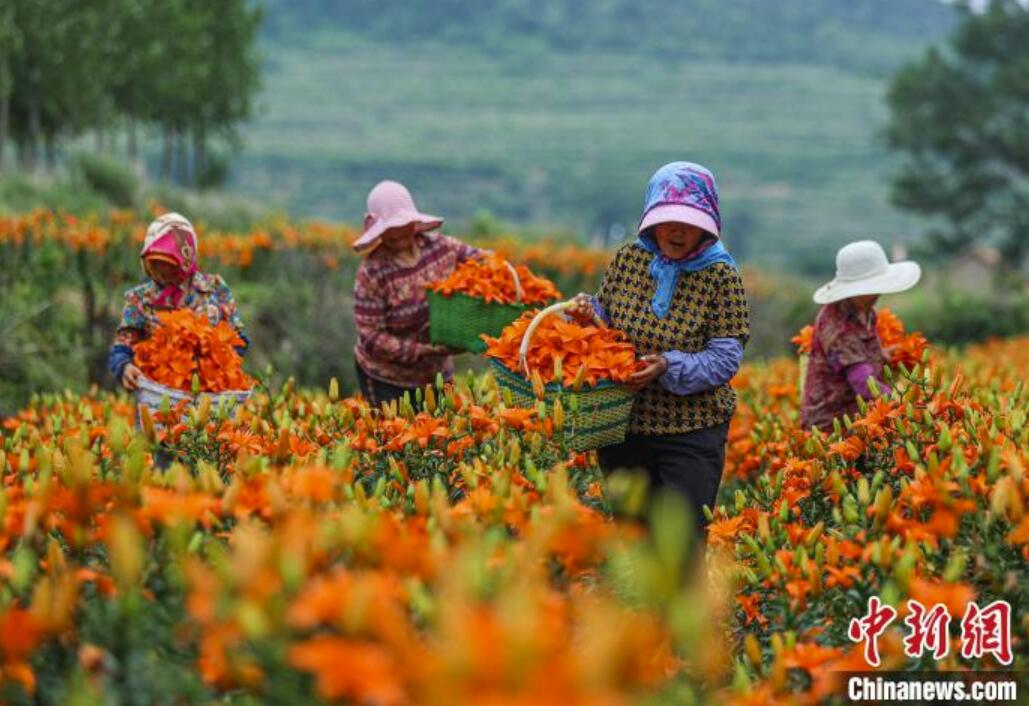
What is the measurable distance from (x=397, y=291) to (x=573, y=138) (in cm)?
9911

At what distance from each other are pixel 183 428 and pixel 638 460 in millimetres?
1637

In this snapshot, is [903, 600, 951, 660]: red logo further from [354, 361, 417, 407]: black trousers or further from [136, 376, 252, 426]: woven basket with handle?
[354, 361, 417, 407]: black trousers

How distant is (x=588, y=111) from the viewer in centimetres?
11306

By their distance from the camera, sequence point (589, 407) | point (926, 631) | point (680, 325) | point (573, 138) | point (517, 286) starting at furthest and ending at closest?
point (573, 138)
point (517, 286)
point (680, 325)
point (589, 407)
point (926, 631)

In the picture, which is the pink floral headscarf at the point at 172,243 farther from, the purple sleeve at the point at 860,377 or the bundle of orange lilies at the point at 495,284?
the purple sleeve at the point at 860,377

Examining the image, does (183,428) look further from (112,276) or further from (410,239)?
(112,276)

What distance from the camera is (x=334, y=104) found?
364 feet

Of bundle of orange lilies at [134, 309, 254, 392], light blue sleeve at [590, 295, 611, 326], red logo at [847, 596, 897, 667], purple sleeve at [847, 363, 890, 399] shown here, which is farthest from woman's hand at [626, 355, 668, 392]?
bundle of orange lilies at [134, 309, 254, 392]

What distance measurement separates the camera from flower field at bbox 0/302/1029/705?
182 centimetres

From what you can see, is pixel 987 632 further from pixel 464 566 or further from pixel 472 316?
pixel 472 316

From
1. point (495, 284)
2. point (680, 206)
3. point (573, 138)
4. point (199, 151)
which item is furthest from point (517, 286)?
point (573, 138)

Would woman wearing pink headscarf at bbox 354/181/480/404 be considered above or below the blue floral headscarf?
below

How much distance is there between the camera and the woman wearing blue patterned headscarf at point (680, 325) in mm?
3719

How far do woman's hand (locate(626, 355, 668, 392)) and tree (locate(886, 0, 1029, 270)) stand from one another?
41388mm
